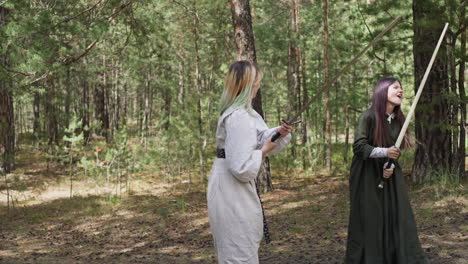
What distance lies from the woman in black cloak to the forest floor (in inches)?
52.7

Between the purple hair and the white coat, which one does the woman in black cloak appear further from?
the white coat

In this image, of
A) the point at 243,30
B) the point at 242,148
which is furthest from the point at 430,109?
the point at 242,148

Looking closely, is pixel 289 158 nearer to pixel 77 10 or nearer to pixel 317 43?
pixel 317 43

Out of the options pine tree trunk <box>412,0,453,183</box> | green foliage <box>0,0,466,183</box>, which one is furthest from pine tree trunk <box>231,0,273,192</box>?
pine tree trunk <box>412,0,453,183</box>

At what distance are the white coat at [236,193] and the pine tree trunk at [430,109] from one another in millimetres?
6549

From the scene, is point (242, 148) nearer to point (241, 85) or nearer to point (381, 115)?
point (241, 85)

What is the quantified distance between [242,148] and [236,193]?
299 mm

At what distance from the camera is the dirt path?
691cm

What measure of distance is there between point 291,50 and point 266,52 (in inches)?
107

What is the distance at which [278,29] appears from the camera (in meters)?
18.7

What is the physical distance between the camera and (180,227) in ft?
31.5

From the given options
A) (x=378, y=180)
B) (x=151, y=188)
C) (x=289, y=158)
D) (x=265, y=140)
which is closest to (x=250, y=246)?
(x=265, y=140)

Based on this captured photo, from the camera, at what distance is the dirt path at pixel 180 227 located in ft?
22.7

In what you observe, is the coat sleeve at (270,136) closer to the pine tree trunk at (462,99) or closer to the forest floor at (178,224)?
the forest floor at (178,224)
